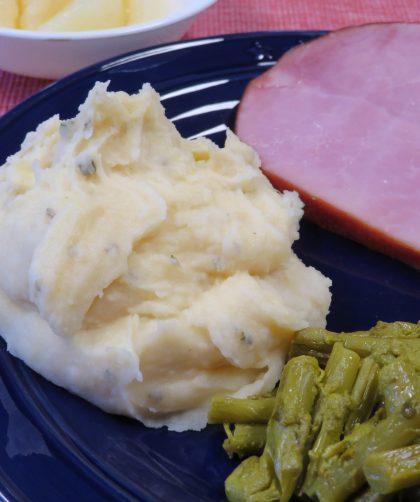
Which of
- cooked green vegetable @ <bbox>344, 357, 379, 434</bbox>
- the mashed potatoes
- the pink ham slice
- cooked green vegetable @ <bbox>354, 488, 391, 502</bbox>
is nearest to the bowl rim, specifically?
the pink ham slice

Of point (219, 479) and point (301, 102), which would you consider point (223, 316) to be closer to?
point (219, 479)

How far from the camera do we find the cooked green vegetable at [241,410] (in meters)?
1.87

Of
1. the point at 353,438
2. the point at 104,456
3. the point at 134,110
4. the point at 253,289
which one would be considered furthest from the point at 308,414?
the point at 134,110

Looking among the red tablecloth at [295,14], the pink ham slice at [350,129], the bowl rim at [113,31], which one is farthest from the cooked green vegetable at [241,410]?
the red tablecloth at [295,14]

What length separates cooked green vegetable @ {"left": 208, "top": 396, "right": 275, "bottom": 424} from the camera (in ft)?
6.14

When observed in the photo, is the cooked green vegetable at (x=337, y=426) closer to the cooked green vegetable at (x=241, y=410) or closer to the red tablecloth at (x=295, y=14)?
the cooked green vegetable at (x=241, y=410)

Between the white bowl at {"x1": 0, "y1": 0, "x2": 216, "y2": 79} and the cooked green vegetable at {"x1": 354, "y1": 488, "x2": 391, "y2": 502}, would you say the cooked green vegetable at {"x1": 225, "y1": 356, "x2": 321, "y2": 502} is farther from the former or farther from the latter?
the white bowl at {"x1": 0, "y1": 0, "x2": 216, "y2": 79}

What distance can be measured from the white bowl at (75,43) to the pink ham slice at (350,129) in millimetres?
543

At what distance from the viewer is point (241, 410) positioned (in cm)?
188

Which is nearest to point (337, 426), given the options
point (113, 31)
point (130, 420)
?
point (130, 420)

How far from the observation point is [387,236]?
263cm

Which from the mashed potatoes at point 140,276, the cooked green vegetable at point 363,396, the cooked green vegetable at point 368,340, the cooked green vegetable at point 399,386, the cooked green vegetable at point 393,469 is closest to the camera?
the cooked green vegetable at point 393,469

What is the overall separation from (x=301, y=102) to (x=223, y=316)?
1492 mm

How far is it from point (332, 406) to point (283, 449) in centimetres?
17
